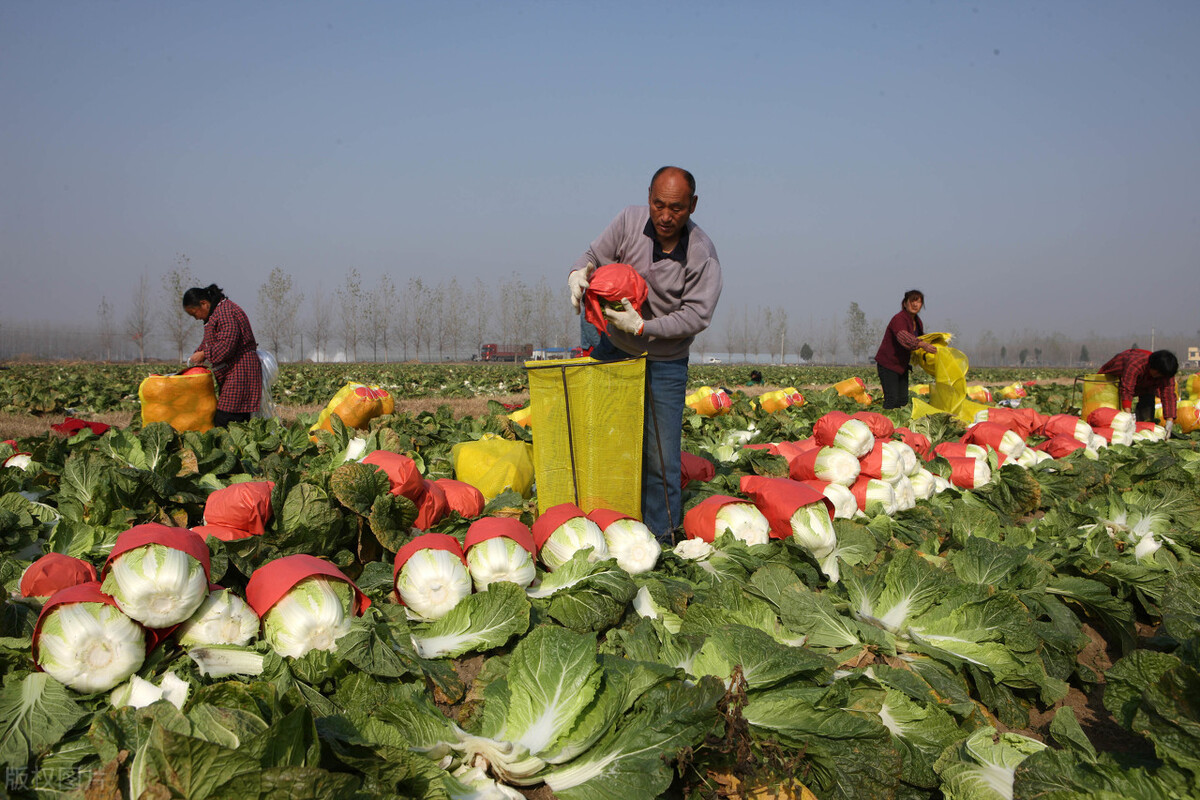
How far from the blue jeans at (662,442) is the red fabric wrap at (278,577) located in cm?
200

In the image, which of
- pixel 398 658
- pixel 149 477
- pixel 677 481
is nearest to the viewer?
pixel 398 658

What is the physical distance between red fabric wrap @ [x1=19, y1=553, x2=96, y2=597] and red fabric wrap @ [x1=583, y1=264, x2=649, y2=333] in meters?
2.47

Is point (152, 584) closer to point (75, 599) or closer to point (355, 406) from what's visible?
point (75, 599)

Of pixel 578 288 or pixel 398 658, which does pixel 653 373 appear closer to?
pixel 578 288

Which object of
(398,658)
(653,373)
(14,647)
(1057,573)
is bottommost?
(1057,573)

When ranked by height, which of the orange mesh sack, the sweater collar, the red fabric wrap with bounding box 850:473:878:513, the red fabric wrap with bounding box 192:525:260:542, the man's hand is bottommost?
the red fabric wrap with bounding box 850:473:878:513

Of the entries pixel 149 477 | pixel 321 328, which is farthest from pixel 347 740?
pixel 321 328

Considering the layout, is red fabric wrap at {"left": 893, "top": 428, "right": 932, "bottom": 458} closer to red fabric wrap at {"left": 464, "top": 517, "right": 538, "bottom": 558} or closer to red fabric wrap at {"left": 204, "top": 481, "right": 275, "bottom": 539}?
red fabric wrap at {"left": 464, "top": 517, "right": 538, "bottom": 558}

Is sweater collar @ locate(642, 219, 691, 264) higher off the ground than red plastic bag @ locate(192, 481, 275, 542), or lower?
higher

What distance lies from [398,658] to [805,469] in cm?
342

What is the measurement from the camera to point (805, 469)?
5.10m

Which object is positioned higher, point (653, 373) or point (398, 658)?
point (653, 373)

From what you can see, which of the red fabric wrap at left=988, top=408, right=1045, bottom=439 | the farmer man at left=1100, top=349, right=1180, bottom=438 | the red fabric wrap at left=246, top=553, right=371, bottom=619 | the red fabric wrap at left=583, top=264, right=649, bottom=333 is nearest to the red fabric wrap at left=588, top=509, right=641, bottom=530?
the red fabric wrap at left=583, top=264, right=649, bottom=333

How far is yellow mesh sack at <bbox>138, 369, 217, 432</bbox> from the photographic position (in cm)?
659
